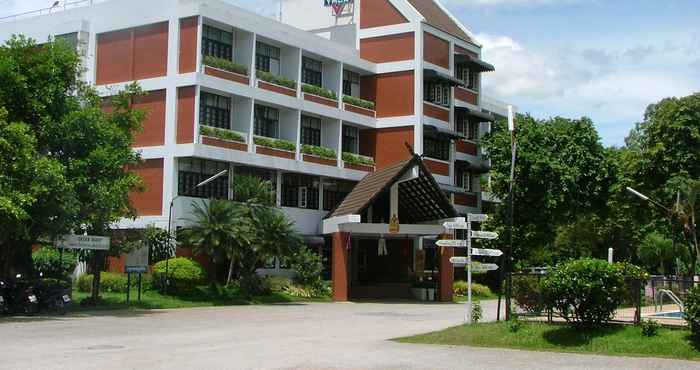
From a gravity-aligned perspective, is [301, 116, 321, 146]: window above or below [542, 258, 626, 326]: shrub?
above

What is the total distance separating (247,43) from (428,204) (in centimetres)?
1141

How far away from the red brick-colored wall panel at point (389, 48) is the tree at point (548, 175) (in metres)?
7.41

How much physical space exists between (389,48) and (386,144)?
5.29 meters

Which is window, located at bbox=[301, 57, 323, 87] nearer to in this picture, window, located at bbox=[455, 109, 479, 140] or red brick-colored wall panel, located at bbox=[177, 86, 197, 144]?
red brick-colored wall panel, located at bbox=[177, 86, 197, 144]

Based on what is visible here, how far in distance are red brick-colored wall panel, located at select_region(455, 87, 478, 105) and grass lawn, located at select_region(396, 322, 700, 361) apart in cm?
3248

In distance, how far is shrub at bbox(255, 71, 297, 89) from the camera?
136 feet

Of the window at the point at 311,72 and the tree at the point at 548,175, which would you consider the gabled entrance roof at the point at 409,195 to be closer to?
the window at the point at 311,72

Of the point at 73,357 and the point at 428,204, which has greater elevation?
the point at 428,204

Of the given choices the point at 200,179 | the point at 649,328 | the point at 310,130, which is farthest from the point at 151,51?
the point at 649,328

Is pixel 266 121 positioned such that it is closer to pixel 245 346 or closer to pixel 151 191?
pixel 151 191

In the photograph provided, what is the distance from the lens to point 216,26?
39.9 m

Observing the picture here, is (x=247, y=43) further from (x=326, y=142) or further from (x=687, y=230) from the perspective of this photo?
(x=687, y=230)

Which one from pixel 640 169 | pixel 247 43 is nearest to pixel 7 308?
pixel 247 43

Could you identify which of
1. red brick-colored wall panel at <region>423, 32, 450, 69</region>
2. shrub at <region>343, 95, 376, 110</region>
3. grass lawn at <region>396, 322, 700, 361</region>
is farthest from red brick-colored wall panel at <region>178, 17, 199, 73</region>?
grass lawn at <region>396, 322, 700, 361</region>
